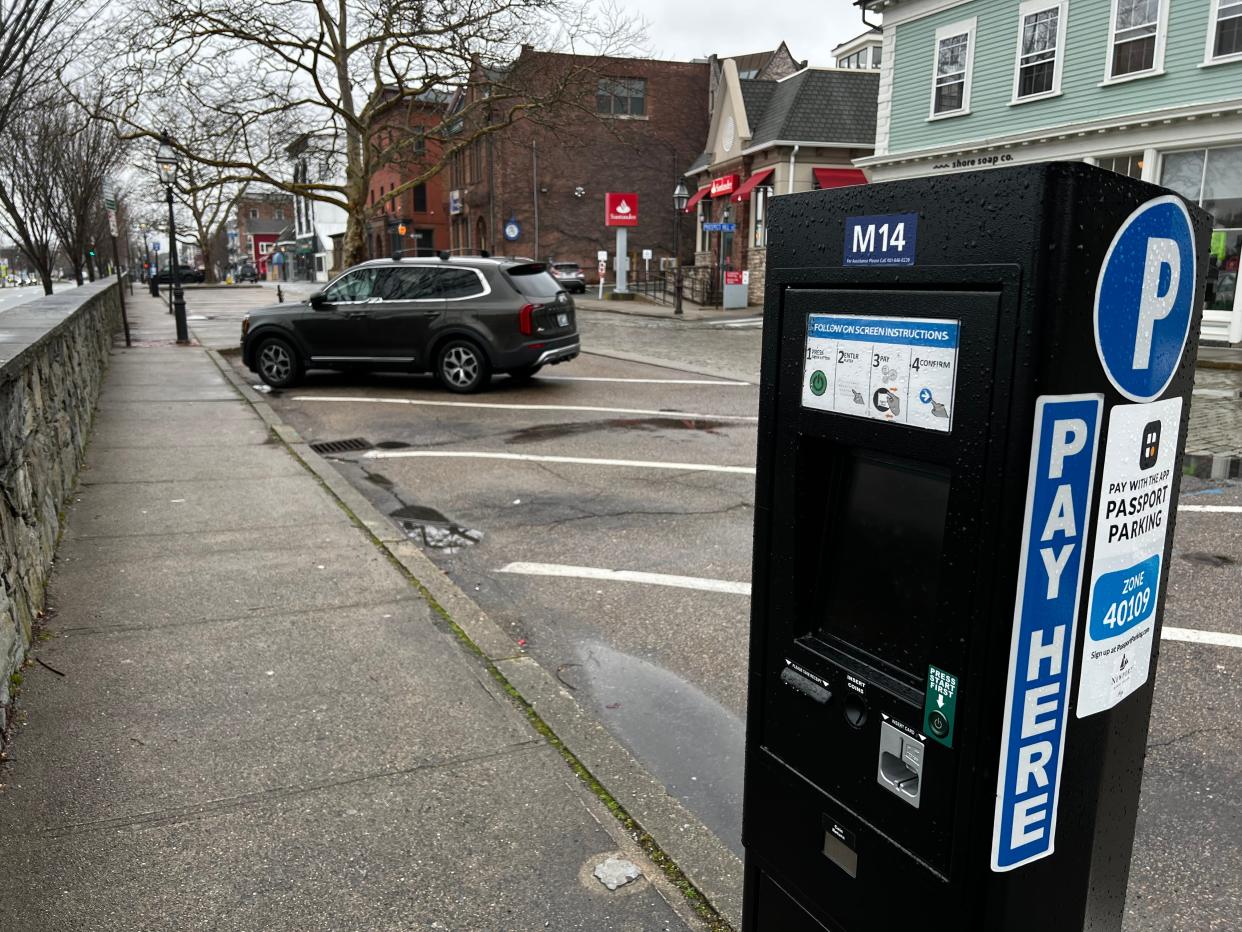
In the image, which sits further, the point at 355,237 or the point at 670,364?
the point at 355,237

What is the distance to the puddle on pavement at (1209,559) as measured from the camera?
5.85 metres

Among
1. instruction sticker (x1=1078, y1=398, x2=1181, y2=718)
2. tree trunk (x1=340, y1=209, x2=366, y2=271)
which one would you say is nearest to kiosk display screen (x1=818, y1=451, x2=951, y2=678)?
instruction sticker (x1=1078, y1=398, x2=1181, y2=718)

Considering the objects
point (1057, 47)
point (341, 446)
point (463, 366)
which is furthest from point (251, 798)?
point (1057, 47)

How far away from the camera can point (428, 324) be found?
13.1 metres

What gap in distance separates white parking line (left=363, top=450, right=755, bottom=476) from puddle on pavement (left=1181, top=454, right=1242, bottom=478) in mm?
3756

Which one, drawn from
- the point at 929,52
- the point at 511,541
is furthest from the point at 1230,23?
the point at 511,541

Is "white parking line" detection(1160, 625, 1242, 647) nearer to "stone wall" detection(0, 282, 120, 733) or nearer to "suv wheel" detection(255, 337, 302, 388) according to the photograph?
"stone wall" detection(0, 282, 120, 733)

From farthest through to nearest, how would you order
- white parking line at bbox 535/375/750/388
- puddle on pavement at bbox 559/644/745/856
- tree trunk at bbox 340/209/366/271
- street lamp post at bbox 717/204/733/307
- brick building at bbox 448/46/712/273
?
brick building at bbox 448/46/712/273
street lamp post at bbox 717/204/733/307
tree trunk at bbox 340/209/366/271
white parking line at bbox 535/375/750/388
puddle on pavement at bbox 559/644/745/856

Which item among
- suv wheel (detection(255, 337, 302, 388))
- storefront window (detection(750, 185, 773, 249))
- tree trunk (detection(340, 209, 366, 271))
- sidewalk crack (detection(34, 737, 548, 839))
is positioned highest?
storefront window (detection(750, 185, 773, 249))

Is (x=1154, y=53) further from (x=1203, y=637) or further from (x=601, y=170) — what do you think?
(x=601, y=170)

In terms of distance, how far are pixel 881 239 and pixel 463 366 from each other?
1168cm

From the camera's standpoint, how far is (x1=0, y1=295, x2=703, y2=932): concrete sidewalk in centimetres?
276

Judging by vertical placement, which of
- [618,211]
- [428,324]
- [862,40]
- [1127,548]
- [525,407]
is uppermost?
[862,40]

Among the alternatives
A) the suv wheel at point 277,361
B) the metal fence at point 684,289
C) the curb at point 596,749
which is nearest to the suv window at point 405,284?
the suv wheel at point 277,361
